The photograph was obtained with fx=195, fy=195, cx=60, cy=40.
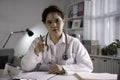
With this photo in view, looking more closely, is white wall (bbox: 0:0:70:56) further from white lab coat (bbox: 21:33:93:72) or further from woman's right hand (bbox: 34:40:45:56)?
woman's right hand (bbox: 34:40:45:56)

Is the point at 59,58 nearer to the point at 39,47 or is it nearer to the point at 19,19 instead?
the point at 39,47

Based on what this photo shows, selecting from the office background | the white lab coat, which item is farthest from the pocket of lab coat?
the office background

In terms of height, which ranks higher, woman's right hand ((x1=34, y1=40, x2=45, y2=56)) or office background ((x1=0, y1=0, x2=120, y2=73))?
office background ((x1=0, y1=0, x2=120, y2=73))

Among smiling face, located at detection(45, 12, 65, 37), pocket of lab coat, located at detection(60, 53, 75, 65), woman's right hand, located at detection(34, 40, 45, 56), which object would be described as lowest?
pocket of lab coat, located at detection(60, 53, 75, 65)

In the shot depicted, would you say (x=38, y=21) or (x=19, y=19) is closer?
(x=19, y=19)

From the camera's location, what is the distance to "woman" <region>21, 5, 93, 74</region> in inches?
62.9

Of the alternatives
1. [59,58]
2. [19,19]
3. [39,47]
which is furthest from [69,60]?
[19,19]

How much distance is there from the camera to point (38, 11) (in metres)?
4.90

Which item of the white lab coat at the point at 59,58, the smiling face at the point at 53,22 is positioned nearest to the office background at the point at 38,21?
the white lab coat at the point at 59,58

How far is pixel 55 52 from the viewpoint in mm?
1683

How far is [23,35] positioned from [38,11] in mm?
713

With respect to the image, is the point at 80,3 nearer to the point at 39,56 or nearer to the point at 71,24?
the point at 71,24

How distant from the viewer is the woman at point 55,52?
1.60 meters

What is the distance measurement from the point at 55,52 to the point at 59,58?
0.06 meters
